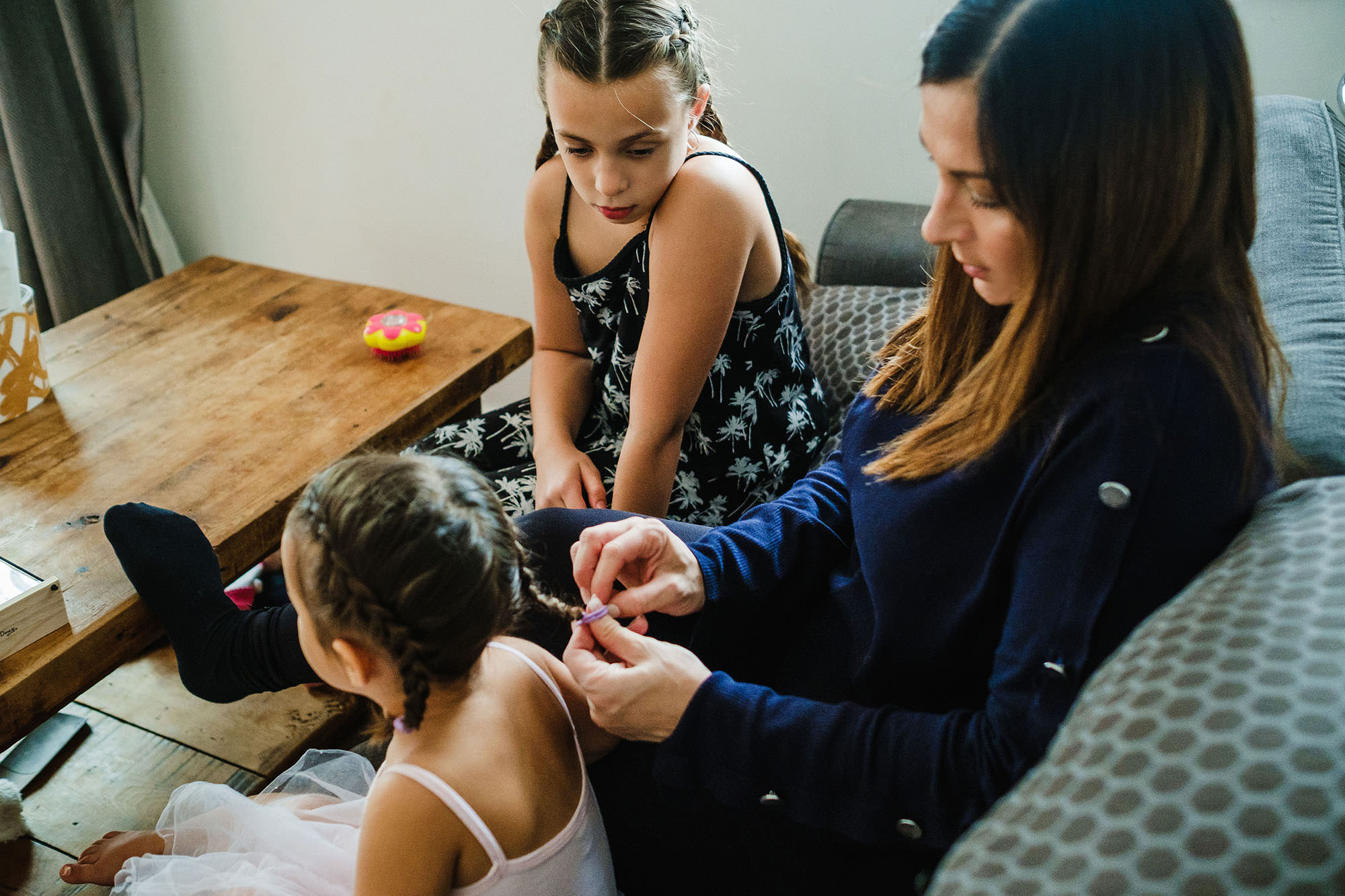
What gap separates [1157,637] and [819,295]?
116cm

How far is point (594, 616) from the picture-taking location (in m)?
0.94

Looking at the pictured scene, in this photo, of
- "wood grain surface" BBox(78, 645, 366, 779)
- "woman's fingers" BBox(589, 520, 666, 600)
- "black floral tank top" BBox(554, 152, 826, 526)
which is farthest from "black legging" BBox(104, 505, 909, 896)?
"wood grain surface" BBox(78, 645, 366, 779)

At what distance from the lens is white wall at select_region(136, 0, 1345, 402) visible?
1920 millimetres

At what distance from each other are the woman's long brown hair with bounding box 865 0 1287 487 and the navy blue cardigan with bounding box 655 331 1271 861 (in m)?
0.04

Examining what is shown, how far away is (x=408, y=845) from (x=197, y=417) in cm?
84

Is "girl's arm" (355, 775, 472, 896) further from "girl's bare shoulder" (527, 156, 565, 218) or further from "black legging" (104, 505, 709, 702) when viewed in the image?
"girl's bare shoulder" (527, 156, 565, 218)

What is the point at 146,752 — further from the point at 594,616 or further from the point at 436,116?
the point at 436,116

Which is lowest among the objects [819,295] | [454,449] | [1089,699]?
[454,449]

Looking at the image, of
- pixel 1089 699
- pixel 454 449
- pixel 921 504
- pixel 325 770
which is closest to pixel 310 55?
pixel 454 449

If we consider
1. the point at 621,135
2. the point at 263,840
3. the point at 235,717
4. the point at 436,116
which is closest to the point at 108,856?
the point at 263,840

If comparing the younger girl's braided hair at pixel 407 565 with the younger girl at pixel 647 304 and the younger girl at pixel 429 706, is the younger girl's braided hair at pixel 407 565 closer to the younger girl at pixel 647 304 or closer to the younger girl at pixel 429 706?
the younger girl at pixel 429 706

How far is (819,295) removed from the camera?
1.73 meters

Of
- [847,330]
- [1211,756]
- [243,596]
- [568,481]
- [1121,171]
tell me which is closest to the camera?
[1211,756]

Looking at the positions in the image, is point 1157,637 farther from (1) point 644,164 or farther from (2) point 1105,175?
(1) point 644,164
